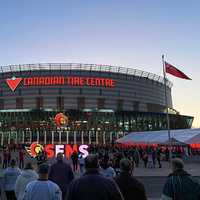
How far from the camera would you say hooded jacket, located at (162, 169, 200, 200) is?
21.4 feet

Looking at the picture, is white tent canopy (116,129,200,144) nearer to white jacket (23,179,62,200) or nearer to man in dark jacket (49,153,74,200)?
man in dark jacket (49,153,74,200)

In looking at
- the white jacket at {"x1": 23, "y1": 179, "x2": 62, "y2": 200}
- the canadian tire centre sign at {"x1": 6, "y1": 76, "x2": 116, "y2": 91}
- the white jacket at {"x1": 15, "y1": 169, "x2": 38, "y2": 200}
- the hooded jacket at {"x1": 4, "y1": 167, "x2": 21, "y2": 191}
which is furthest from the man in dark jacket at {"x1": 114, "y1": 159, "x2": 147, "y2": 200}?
the canadian tire centre sign at {"x1": 6, "y1": 76, "x2": 116, "y2": 91}

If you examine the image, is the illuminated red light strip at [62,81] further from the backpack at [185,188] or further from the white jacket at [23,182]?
the backpack at [185,188]

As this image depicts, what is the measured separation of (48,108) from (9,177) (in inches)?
3969

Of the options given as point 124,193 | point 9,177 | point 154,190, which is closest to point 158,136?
point 154,190

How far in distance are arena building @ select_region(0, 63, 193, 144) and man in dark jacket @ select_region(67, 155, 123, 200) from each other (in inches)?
3978

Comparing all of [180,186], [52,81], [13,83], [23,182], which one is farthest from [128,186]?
[13,83]

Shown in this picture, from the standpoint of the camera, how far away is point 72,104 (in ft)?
371

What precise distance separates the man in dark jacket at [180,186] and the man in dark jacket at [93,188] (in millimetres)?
1390

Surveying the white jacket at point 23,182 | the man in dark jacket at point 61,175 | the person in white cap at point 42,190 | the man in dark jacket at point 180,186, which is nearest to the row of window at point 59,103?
the man in dark jacket at point 61,175

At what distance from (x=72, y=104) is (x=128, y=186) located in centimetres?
10651

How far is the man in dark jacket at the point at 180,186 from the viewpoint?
21.4 feet

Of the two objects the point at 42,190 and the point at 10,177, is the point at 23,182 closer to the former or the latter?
the point at 10,177

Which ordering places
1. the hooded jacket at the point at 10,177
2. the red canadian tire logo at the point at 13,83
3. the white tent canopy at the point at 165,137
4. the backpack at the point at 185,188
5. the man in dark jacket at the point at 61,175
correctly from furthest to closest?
1. the red canadian tire logo at the point at 13,83
2. the white tent canopy at the point at 165,137
3. the hooded jacket at the point at 10,177
4. the man in dark jacket at the point at 61,175
5. the backpack at the point at 185,188
